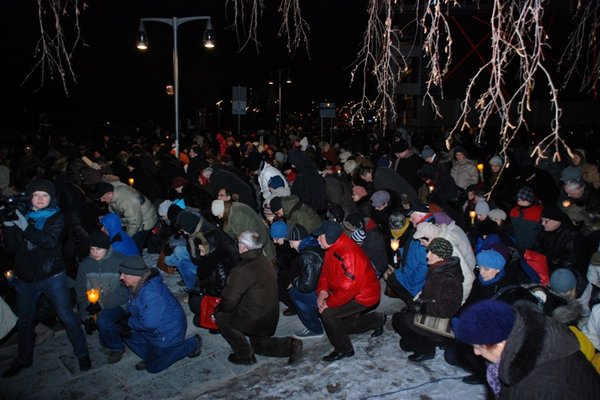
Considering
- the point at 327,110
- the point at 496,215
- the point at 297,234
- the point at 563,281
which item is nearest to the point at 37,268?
the point at 297,234

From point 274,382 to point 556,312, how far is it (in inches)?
110

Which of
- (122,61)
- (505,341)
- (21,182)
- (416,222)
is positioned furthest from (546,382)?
(122,61)

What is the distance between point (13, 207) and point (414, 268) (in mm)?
4643

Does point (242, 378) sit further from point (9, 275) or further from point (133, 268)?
point (9, 275)

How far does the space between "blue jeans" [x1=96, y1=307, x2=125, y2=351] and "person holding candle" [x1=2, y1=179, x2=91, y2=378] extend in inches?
8.7

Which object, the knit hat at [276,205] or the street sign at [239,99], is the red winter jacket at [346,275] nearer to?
the knit hat at [276,205]

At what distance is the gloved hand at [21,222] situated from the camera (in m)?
5.33

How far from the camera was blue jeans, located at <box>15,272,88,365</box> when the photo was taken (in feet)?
16.8

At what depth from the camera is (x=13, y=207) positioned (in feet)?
17.7

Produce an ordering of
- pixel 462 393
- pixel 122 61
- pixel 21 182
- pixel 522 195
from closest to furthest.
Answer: pixel 462 393
pixel 522 195
pixel 21 182
pixel 122 61

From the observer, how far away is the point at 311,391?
16.1 feet

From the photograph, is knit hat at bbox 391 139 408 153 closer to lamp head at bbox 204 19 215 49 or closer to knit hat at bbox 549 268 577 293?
knit hat at bbox 549 268 577 293

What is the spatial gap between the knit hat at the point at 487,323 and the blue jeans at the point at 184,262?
15.3ft

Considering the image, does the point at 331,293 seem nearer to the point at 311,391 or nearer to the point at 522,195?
the point at 311,391
